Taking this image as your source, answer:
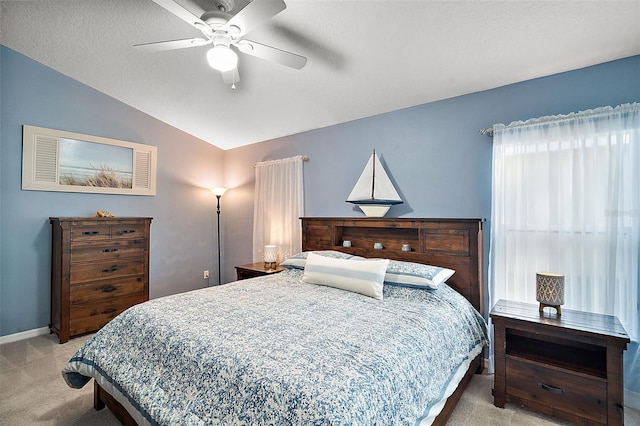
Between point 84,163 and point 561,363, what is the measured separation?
4.84 metres

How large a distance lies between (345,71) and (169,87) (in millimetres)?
2028

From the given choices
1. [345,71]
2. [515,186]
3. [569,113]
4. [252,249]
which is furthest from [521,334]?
[252,249]

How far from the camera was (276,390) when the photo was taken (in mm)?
1113

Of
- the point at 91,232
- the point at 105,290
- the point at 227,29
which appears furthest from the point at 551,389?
the point at 91,232

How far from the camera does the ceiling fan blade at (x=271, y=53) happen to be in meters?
1.93

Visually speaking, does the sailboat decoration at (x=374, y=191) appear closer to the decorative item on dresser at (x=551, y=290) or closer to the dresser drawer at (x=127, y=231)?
the decorative item on dresser at (x=551, y=290)

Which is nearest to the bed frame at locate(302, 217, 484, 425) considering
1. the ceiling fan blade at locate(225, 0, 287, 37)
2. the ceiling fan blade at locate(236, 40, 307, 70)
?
the ceiling fan blade at locate(236, 40, 307, 70)

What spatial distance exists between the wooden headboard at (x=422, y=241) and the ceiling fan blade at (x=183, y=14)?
2.11 m

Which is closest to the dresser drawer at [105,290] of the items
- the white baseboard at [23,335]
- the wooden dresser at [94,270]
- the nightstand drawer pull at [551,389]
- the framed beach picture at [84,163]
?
the wooden dresser at [94,270]

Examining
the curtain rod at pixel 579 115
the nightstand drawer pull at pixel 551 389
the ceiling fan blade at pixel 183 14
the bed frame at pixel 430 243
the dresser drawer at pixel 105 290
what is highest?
the ceiling fan blade at pixel 183 14

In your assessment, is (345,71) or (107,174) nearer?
(345,71)

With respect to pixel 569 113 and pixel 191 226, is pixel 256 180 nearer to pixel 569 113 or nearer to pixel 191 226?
pixel 191 226

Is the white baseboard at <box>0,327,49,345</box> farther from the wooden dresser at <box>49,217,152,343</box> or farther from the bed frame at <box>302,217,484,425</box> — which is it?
the bed frame at <box>302,217,484,425</box>

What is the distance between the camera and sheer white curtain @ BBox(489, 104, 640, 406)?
78.6 inches
